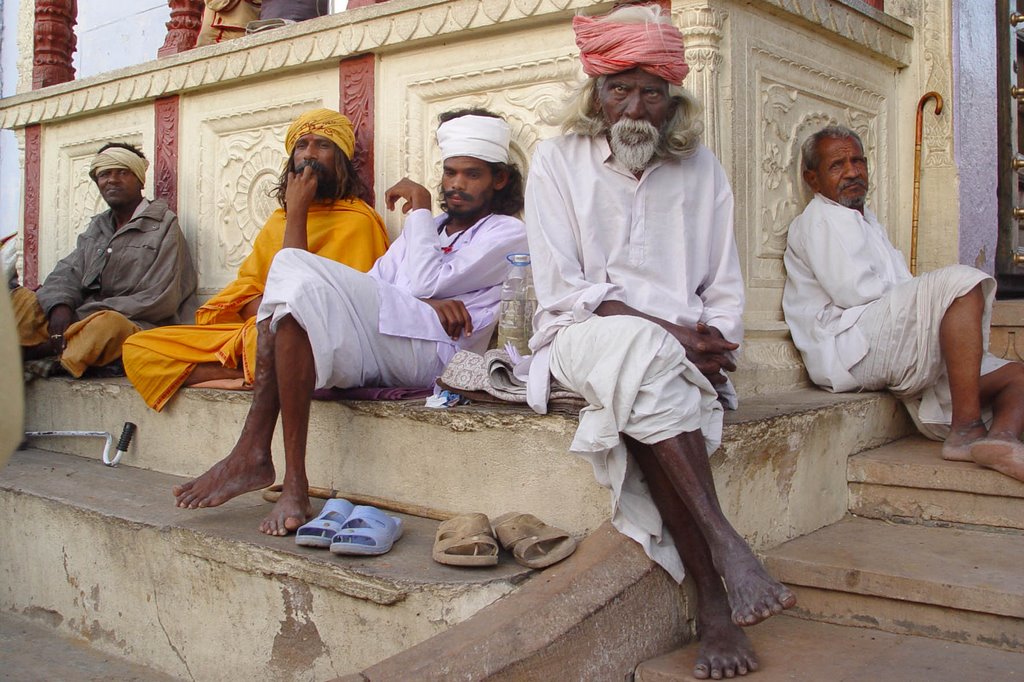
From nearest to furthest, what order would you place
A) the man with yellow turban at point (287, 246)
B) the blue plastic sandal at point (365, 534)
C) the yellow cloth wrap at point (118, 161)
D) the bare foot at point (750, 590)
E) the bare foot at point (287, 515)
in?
the bare foot at point (750, 590) → the blue plastic sandal at point (365, 534) → the bare foot at point (287, 515) → the man with yellow turban at point (287, 246) → the yellow cloth wrap at point (118, 161)

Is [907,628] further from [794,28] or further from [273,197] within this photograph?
[273,197]

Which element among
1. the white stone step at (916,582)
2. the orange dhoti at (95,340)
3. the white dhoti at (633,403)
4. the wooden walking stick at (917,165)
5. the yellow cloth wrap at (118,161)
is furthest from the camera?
the yellow cloth wrap at (118,161)

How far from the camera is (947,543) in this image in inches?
116

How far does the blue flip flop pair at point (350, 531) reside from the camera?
273 cm

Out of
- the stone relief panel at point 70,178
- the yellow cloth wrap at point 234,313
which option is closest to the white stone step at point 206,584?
the yellow cloth wrap at point 234,313

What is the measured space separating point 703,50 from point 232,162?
2.82 meters

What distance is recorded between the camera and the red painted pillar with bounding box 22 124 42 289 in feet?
21.0

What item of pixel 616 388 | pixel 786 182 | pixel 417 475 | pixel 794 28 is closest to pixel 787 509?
pixel 616 388

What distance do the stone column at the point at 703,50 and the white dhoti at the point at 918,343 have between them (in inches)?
35.6

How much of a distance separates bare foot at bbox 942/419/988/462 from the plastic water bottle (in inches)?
57.3

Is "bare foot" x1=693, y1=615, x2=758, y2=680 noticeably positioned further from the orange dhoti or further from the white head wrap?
the orange dhoti

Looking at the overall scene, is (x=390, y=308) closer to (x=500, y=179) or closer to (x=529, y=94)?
(x=500, y=179)

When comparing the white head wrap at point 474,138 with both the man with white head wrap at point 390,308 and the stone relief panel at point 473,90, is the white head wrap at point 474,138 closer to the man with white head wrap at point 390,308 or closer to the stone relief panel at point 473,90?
the man with white head wrap at point 390,308

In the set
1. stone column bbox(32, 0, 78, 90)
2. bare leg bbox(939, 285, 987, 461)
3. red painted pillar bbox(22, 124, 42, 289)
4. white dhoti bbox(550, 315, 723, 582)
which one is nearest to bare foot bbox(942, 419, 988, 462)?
bare leg bbox(939, 285, 987, 461)
